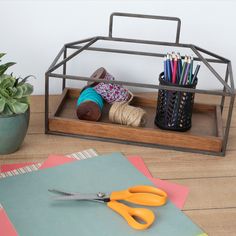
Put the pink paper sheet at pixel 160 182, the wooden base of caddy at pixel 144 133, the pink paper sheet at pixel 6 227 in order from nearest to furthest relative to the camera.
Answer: the pink paper sheet at pixel 6 227
the pink paper sheet at pixel 160 182
the wooden base of caddy at pixel 144 133

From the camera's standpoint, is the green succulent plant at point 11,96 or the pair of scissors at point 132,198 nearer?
the pair of scissors at point 132,198

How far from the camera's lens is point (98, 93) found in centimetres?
100

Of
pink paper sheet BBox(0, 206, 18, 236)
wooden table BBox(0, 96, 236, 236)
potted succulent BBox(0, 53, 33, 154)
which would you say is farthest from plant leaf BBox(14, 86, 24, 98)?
pink paper sheet BBox(0, 206, 18, 236)

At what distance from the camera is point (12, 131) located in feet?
2.76

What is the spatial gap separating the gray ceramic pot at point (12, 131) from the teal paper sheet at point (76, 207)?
0.09 metres

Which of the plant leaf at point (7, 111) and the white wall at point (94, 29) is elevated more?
the white wall at point (94, 29)

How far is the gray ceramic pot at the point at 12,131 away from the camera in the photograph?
830 mm

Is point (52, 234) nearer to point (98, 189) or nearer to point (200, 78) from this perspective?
point (98, 189)

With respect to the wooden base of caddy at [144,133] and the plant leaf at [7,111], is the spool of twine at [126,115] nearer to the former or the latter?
the wooden base of caddy at [144,133]

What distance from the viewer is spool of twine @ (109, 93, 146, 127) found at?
928mm

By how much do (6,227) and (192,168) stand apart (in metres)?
0.35

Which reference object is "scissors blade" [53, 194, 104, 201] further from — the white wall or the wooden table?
the white wall

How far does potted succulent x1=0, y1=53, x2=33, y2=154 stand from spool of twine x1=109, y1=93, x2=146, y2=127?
0.18 m

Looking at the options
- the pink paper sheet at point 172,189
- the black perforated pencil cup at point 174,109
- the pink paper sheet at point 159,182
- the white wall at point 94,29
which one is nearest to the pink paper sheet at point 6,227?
the pink paper sheet at point 159,182
